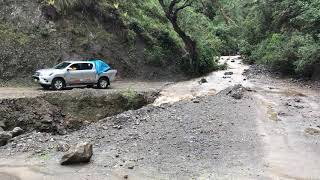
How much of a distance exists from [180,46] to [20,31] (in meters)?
13.2

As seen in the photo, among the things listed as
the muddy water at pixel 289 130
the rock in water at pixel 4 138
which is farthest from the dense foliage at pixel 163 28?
the rock in water at pixel 4 138

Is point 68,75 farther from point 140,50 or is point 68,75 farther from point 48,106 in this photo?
point 140,50

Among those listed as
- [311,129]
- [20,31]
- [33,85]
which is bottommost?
[311,129]

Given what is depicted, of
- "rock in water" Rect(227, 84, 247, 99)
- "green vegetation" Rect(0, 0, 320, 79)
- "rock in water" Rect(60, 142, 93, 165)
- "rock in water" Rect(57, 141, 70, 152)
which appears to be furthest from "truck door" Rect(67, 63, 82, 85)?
"rock in water" Rect(60, 142, 93, 165)

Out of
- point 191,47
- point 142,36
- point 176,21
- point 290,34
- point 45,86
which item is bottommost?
point 45,86

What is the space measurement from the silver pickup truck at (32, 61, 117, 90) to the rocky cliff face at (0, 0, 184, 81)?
363cm

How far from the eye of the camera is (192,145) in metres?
13.2

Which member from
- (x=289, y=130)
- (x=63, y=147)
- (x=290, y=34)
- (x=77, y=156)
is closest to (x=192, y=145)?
(x=77, y=156)

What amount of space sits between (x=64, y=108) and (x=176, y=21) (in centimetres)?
1546

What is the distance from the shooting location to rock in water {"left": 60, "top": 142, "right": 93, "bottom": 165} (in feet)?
37.4

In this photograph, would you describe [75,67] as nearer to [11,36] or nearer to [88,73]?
[88,73]

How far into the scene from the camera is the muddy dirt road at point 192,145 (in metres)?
10.9

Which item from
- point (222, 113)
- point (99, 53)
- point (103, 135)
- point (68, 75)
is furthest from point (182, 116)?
point (99, 53)

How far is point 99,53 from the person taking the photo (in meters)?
30.1
